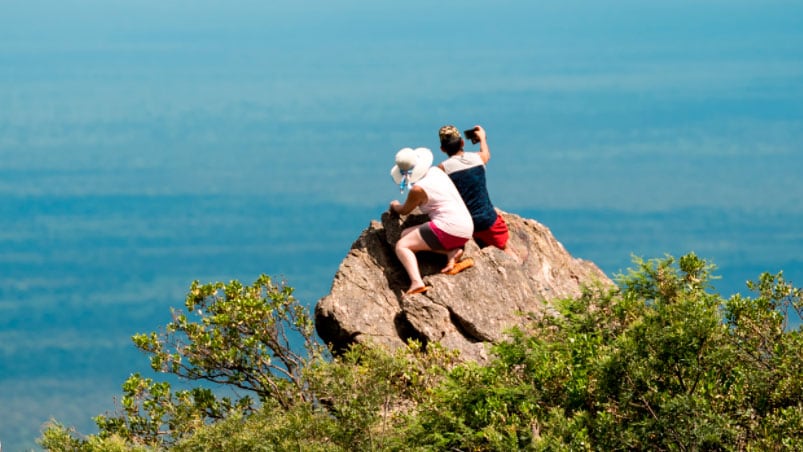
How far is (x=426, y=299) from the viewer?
71.6 feet

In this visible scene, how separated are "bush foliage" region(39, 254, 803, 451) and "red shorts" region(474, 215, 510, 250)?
2638mm

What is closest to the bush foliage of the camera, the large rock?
the large rock

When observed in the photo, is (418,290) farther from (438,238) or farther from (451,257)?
(438,238)

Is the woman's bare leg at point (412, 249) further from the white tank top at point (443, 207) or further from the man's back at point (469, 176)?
the man's back at point (469, 176)

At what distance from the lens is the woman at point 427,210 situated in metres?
21.7

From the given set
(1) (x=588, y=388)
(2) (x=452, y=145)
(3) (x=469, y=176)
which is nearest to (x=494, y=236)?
(3) (x=469, y=176)

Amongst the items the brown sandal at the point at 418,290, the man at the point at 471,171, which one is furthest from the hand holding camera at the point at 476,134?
the brown sandal at the point at 418,290

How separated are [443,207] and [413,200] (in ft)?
1.74

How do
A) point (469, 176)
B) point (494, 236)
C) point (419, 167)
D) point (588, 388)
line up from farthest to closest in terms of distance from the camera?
1. point (494, 236)
2. point (469, 176)
3. point (419, 167)
4. point (588, 388)

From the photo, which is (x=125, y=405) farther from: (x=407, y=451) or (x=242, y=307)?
(x=407, y=451)

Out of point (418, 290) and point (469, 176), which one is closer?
point (418, 290)

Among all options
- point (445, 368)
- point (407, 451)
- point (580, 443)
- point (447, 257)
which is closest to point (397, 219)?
point (447, 257)

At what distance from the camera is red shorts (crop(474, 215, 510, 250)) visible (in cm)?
2319

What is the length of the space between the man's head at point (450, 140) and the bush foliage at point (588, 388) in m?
3.58
